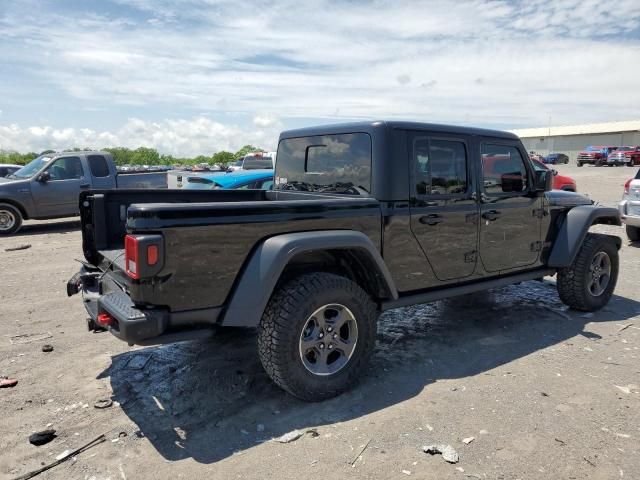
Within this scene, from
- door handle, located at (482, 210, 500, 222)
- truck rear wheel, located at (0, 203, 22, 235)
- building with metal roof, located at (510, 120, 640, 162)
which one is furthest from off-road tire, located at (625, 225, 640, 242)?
building with metal roof, located at (510, 120, 640, 162)

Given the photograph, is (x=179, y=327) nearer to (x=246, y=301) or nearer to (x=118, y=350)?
(x=246, y=301)

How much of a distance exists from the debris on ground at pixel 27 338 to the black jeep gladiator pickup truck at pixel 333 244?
3.68 ft

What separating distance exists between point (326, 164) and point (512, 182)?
1819 mm

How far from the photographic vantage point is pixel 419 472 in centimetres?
271

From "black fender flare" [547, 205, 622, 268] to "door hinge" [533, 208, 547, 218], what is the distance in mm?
334

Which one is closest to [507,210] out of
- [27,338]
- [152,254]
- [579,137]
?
[152,254]

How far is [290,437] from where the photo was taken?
3039 millimetres

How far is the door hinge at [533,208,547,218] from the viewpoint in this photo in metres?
4.91

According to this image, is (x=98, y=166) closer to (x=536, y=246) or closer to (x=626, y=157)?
(x=536, y=246)

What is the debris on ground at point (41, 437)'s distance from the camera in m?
2.96

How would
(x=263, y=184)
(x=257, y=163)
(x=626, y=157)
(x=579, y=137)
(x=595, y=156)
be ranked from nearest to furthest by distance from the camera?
1. (x=263, y=184)
2. (x=257, y=163)
3. (x=626, y=157)
4. (x=595, y=156)
5. (x=579, y=137)

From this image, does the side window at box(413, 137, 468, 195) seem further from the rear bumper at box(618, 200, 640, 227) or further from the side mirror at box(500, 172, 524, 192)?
the rear bumper at box(618, 200, 640, 227)

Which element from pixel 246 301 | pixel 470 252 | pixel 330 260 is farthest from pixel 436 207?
pixel 246 301

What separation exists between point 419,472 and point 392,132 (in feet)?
7.76
